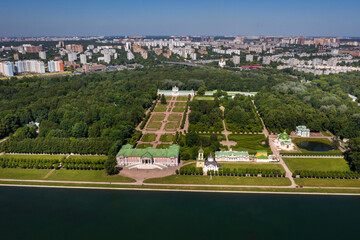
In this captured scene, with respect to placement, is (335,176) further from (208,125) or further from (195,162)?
(208,125)

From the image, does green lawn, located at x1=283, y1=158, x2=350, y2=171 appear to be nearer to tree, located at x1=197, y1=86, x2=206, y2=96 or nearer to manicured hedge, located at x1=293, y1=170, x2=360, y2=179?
manicured hedge, located at x1=293, y1=170, x2=360, y2=179

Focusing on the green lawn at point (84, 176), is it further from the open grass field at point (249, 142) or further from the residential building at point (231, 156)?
the open grass field at point (249, 142)

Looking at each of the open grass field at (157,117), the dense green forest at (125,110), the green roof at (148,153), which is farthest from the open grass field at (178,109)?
the green roof at (148,153)

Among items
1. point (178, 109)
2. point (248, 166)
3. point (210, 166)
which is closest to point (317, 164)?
point (248, 166)

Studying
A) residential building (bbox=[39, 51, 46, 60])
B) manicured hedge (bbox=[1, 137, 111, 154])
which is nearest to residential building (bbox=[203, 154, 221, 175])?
manicured hedge (bbox=[1, 137, 111, 154])

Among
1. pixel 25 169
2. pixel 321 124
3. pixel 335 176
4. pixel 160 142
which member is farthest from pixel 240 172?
pixel 25 169

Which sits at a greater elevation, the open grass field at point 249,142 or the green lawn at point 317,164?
the open grass field at point 249,142
